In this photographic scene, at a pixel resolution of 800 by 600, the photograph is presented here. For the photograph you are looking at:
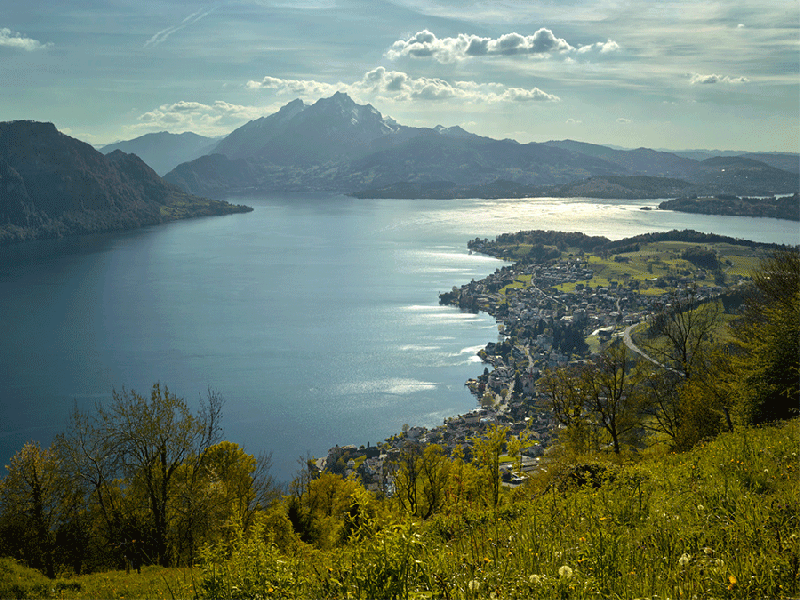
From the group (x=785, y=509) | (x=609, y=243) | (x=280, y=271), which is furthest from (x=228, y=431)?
(x=609, y=243)

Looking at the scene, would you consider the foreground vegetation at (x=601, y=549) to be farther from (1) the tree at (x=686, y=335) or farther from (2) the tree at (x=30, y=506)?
(1) the tree at (x=686, y=335)

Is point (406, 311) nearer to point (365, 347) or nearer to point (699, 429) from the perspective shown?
point (365, 347)

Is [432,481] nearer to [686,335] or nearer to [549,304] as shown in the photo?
[686,335]

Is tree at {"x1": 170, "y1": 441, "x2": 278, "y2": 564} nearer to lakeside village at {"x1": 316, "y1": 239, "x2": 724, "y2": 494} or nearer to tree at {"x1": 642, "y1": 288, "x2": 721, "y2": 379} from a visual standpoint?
lakeside village at {"x1": 316, "y1": 239, "x2": 724, "y2": 494}

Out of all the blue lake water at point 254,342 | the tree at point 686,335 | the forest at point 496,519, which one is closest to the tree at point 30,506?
the forest at point 496,519

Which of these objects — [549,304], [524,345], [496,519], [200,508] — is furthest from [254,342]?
[496,519]

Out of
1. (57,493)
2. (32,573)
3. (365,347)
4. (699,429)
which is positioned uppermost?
(699,429)

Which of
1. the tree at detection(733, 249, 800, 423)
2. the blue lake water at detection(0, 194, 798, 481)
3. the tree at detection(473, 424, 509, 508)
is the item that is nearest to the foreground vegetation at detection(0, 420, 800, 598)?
the tree at detection(733, 249, 800, 423)
